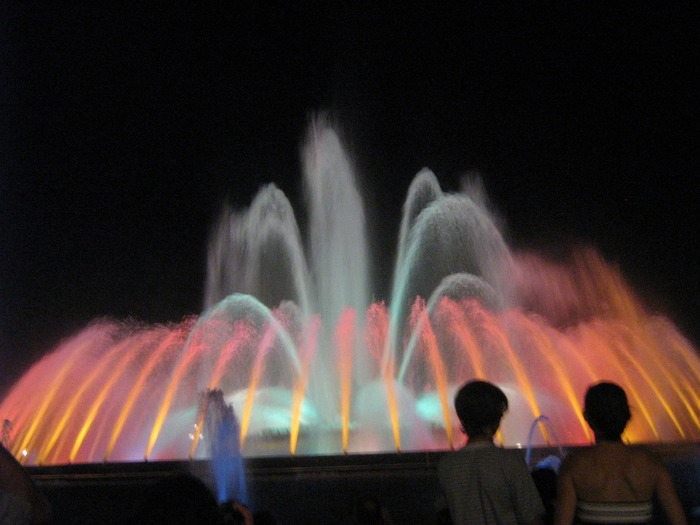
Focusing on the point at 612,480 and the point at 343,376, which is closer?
the point at 612,480

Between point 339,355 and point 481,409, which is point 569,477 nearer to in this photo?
point 481,409

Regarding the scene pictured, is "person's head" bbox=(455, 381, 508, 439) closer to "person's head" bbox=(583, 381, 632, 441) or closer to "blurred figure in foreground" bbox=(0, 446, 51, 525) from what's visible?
"person's head" bbox=(583, 381, 632, 441)

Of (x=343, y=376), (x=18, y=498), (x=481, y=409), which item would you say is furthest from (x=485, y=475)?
(x=343, y=376)

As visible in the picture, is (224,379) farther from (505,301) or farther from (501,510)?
(501,510)

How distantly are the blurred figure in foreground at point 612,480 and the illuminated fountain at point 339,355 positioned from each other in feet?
52.9

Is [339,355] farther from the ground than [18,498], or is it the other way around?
[339,355]

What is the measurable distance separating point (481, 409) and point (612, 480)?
2.40 feet

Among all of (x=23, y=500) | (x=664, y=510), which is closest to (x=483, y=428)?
(x=664, y=510)

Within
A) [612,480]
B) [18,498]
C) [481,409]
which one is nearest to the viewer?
[18,498]

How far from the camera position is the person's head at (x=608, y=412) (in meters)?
3.09

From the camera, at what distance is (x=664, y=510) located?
119 inches

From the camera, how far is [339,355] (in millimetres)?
21969

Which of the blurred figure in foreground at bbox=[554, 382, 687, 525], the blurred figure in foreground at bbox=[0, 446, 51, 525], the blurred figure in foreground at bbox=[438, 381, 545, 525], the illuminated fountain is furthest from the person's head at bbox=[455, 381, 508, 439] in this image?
the illuminated fountain

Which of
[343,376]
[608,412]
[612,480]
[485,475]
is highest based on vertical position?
[343,376]
